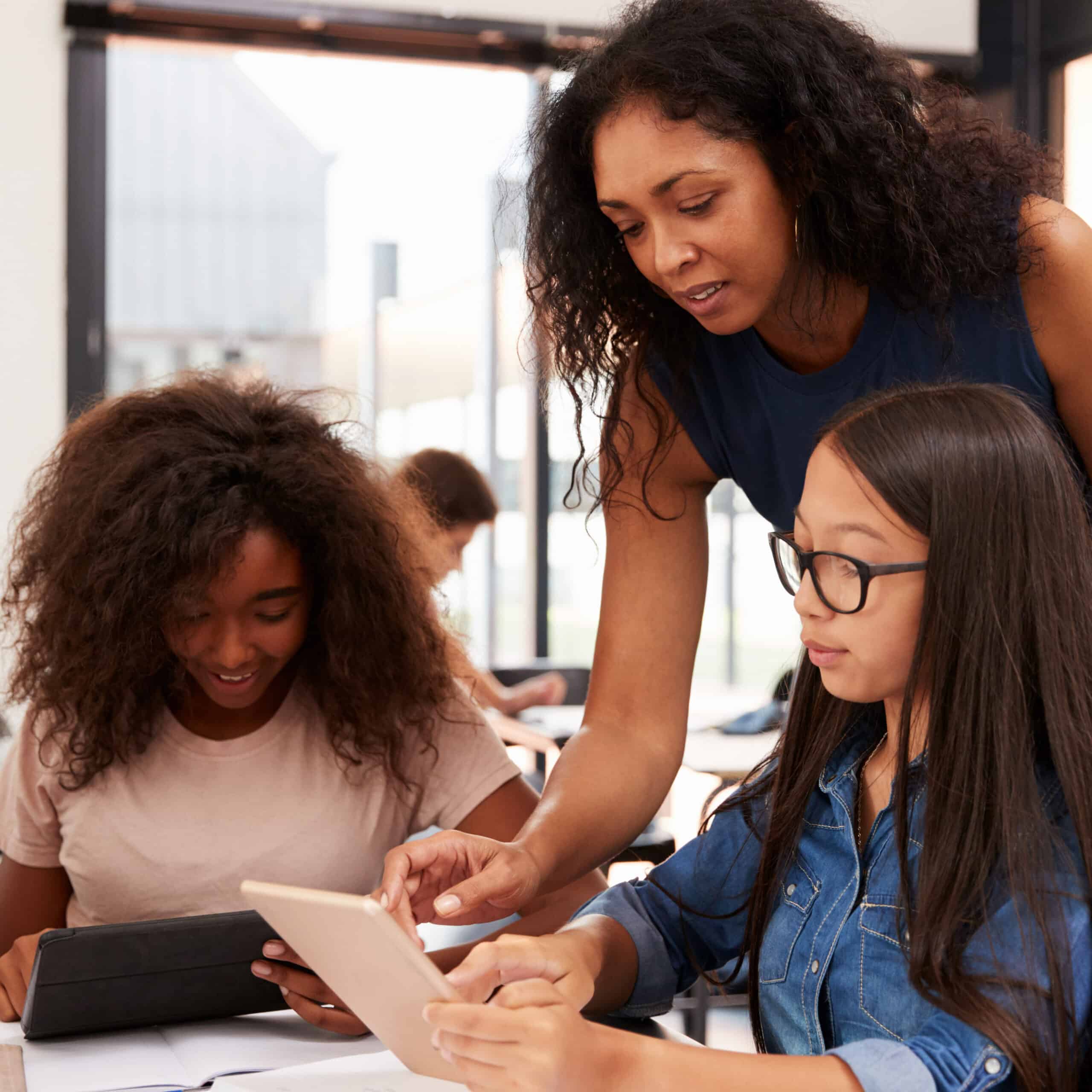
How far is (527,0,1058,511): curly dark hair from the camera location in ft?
4.03

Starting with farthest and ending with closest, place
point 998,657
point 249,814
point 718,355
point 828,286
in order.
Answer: point 249,814, point 718,355, point 828,286, point 998,657

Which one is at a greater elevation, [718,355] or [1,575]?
[718,355]

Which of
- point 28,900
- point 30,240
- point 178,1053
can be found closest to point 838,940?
point 178,1053

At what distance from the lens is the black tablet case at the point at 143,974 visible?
1172 millimetres

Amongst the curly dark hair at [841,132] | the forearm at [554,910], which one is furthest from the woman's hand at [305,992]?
the curly dark hair at [841,132]

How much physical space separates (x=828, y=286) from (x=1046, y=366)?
8.3 inches

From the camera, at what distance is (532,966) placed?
3.51 ft

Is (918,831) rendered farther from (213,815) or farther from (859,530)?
(213,815)

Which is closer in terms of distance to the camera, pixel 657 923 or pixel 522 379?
pixel 657 923

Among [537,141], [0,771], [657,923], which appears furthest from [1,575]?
[657,923]

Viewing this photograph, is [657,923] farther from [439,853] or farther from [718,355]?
[718,355]

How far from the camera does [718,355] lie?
1.45 metres

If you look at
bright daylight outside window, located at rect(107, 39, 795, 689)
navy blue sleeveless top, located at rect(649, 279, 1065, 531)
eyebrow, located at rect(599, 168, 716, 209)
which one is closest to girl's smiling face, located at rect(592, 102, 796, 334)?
Result: eyebrow, located at rect(599, 168, 716, 209)

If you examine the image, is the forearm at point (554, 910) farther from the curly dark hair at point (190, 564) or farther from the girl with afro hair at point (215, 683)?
the curly dark hair at point (190, 564)
